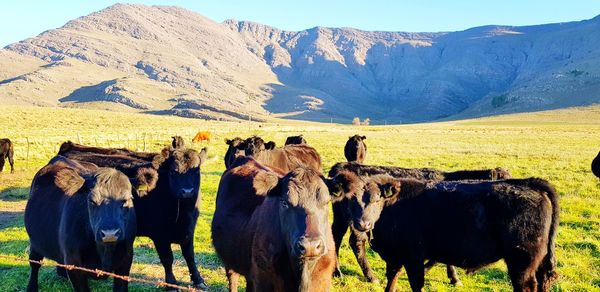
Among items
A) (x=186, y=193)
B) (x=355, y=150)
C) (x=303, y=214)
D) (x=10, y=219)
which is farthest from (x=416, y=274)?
(x=355, y=150)

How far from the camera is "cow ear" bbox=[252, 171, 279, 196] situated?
5412 millimetres

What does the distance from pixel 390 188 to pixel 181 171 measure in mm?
3730

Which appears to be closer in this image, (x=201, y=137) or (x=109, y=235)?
(x=109, y=235)

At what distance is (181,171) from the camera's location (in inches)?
305

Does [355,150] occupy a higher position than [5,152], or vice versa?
[355,150]

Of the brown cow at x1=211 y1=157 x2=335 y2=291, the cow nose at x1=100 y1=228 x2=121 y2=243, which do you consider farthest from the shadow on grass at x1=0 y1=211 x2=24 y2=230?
the brown cow at x1=211 y1=157 x2=335 y2=291

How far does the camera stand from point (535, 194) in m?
5.95

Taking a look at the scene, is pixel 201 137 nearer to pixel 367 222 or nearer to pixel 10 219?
pixel 10 219

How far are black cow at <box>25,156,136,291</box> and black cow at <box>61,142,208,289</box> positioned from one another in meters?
1.40

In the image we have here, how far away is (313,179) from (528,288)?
3581mm

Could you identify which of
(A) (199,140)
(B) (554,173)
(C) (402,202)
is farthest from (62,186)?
(A) (199,140)

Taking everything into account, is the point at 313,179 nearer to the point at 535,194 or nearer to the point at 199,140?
the point at 535,194

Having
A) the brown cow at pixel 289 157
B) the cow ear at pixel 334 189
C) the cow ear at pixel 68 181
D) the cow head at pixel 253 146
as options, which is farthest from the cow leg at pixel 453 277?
the cow head at pixel 253 146

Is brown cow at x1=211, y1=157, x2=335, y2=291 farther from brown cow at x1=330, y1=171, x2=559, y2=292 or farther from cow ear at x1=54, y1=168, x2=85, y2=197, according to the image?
cow ear at x1=54, y1=168, x2=85, y2=197
